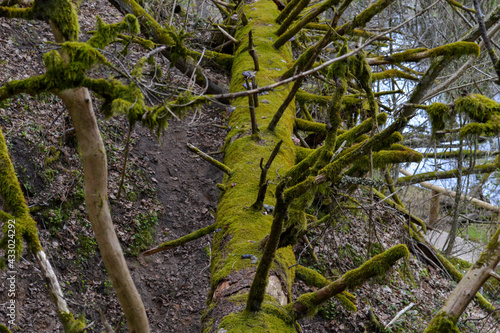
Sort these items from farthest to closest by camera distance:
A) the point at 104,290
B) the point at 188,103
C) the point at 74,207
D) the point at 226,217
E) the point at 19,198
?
1. the point at 74,207
2. the point at 104,290
3. the point at 226,217
4. the point at 19,198
5. the point at 188,103

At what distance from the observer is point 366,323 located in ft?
18.6

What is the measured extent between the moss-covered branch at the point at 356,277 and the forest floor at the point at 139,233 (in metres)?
1.56

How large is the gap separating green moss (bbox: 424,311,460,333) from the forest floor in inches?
76.7

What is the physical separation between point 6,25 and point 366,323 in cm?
834

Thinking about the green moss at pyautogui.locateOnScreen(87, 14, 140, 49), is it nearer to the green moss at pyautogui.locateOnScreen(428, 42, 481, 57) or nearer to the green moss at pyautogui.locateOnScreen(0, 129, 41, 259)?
the green moss at pyautogui.locateOnScreen(0, 129, 41, 259)

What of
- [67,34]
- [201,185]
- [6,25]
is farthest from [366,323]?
[6,25]

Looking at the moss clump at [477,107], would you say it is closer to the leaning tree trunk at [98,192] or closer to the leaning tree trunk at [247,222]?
the leaning tree trunk at [247,222]

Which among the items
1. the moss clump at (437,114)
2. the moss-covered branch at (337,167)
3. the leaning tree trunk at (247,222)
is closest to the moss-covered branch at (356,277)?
the leaning tree trunk at (247,222)

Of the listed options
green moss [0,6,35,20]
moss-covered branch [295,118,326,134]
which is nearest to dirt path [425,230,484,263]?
moss-covered branch [295,118,326,134]

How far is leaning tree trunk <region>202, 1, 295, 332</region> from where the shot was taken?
8.60 ft

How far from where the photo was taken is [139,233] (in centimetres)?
592

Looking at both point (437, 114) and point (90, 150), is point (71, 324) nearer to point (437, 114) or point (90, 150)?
point (90, 150)

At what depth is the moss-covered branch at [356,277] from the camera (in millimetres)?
2340

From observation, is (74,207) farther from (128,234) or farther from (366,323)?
(366,323)
